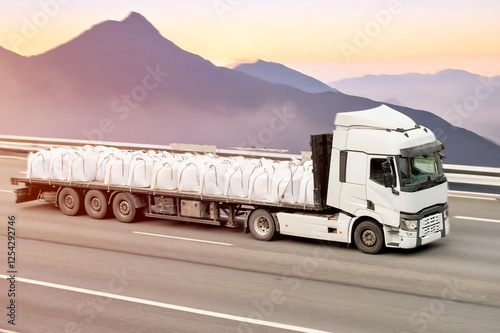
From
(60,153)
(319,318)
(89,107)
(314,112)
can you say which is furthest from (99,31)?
(319,318)

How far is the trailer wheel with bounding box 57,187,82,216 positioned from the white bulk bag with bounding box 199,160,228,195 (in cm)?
424

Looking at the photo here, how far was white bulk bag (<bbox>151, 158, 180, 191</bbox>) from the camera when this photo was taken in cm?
1647

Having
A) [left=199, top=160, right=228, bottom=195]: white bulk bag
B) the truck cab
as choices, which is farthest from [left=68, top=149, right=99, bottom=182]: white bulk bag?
the truck cab

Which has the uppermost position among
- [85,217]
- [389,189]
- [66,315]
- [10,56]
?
[10,56]

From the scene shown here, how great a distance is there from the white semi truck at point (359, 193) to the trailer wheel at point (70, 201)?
139 inches

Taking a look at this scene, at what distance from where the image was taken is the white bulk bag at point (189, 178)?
16188 mm

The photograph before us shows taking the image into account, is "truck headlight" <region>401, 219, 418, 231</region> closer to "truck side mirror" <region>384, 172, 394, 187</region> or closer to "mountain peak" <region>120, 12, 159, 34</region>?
"truck side mirror" <region>384, 172, 394, 187</region>

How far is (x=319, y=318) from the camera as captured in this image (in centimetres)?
1061

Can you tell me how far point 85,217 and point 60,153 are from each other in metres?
2.02

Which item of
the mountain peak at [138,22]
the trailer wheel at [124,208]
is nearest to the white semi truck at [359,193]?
the trailer wheel at [124,208]

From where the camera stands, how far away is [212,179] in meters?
15.9

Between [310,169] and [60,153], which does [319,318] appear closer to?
[310,169]

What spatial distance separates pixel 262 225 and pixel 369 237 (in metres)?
2.75

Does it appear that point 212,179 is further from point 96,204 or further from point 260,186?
point 96,204
